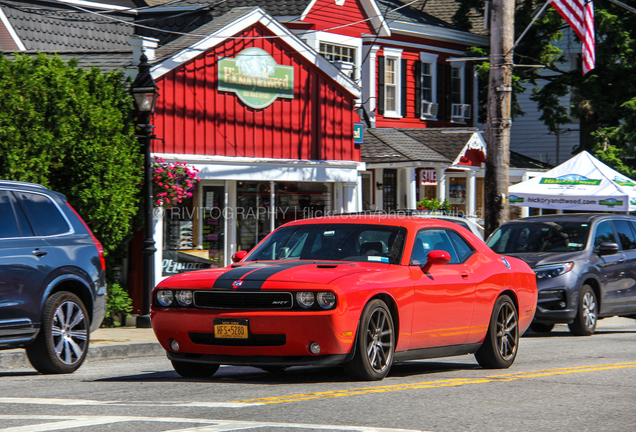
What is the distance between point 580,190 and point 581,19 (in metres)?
3.60

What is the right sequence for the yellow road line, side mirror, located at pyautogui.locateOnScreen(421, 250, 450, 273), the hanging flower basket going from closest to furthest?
the yellow road line < side mirror, located at pyautogui.locateOnScreen(421, 250, 450, 273) < the hanging flower basket

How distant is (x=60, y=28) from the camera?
23484 mm

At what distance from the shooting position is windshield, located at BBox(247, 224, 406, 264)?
8750 millimetres

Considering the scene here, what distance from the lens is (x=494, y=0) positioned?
17438 mm

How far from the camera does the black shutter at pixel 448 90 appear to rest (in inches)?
1182

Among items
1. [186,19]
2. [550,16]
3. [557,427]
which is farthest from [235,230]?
[550,16]

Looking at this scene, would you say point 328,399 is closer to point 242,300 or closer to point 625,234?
point 242,300

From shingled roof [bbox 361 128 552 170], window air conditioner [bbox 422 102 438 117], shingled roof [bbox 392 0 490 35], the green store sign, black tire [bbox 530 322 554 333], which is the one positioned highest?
shingled roof [bbox 392 0 490 35]

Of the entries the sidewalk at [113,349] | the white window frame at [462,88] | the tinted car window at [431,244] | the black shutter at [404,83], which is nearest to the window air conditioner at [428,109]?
the black shutter at [404,83]

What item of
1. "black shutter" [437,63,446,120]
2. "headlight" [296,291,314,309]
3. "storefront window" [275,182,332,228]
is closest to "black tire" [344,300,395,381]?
"headlight" [296,291,314,309]

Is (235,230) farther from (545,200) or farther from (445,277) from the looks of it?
(445,277)

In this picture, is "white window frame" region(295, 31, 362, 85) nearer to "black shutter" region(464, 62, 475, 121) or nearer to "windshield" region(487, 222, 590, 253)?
"black shutter" region(464, 62, 475, 121)

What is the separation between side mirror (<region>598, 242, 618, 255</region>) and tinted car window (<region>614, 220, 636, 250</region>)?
857mm

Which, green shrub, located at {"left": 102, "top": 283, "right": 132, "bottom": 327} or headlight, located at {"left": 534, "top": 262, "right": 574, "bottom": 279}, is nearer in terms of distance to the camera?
headlight, located at {"left": 534, "top": 262, "right": 574, "bottom": 279}
